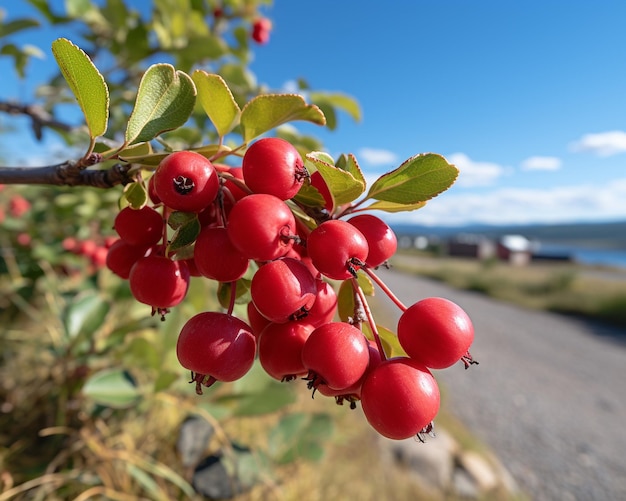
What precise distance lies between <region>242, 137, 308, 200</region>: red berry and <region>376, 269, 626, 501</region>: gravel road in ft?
6.84

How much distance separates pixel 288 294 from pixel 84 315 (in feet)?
4.23

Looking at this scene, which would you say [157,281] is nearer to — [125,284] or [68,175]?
[68,175]

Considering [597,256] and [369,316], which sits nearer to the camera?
[369,316]

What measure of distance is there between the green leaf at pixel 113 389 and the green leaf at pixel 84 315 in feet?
0.59

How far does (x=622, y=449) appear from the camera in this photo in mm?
4777

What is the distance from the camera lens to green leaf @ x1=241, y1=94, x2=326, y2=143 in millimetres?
531

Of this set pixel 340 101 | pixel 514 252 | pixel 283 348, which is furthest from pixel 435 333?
pixel 514 252

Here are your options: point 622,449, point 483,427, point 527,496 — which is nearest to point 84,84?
point 527,496

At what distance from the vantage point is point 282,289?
1.43 ft

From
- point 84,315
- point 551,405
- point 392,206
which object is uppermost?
point 392,206

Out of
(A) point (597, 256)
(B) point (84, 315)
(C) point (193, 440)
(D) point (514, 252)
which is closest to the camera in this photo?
(B) point (84, 315)

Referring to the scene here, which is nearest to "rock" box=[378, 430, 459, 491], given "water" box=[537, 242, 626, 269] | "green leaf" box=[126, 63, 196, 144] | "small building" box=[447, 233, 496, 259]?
"green leaf" box=[126, 63, 196, 144]

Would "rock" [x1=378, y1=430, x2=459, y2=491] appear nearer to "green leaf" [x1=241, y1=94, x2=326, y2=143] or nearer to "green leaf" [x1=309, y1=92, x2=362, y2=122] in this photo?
"green leaf" [x1=309, y1=92, x2=362, y2=122]

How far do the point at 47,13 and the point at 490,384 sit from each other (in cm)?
706
